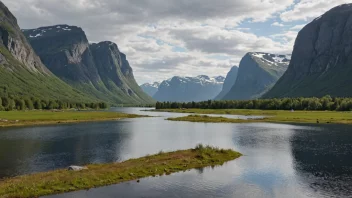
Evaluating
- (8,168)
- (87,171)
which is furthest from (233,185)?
(8,168)

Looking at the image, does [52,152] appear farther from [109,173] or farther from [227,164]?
[227,164]

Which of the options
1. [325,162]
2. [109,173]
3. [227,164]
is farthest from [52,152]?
[325,162]

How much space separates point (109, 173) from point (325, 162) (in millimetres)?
41757

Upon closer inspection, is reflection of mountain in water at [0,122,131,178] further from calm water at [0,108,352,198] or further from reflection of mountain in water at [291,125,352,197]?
reflection of mountain in water at [291,125,352,197]

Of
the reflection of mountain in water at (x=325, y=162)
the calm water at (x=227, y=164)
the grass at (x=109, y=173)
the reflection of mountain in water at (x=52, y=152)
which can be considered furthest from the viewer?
the reflection of mountain in water at (x=52, y=152)

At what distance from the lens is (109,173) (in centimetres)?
5244

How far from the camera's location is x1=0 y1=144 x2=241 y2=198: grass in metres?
43.8

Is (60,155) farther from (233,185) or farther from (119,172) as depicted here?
(233,185)

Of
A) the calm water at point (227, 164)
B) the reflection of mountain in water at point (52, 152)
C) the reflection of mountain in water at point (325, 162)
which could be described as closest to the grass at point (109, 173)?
the calm water at point (227, 164)

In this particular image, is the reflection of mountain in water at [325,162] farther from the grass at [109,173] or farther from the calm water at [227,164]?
the grass at [109,173]

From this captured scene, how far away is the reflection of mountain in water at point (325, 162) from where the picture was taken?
47.7 metres

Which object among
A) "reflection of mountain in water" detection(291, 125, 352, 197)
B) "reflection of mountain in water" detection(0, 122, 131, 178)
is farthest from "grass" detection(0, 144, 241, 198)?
"reflection of mountain in water" detection(291, 125, 352, 197)

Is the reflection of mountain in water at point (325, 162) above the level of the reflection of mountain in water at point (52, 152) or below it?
above

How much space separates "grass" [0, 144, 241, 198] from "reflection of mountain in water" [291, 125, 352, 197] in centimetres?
1507
